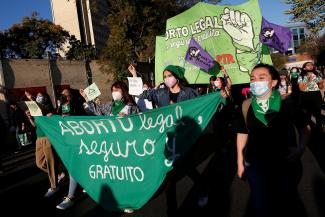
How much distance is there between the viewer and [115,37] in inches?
962

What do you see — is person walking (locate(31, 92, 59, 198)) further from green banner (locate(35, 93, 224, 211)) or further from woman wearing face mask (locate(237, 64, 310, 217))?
woman wearing face mask (locate(237, 64, 310, 217))

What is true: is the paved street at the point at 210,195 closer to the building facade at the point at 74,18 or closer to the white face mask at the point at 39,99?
the white face mask at the point at 39,99

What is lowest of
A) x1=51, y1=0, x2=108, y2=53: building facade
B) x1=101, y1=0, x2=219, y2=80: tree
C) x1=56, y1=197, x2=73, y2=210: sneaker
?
x1=56, y1=197, x2=73, y2=210: sneaker

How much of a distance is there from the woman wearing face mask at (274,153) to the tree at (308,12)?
12997 millimetres

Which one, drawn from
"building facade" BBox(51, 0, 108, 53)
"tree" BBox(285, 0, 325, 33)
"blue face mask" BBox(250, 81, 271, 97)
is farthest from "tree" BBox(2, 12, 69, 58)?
"building facade" BBox(51, 0, 108, 53)

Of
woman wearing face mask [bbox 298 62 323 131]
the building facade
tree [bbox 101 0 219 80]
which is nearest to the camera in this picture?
woman wearing face mask [bbox 298 62 323 131]

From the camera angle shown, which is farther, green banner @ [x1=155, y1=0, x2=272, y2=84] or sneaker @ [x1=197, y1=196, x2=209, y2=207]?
green banner @ [x1=155, y1=0, x2=272, y2=84]

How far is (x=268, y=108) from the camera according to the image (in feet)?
9.25

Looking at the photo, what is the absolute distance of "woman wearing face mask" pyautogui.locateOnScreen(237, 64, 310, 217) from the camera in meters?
2.76

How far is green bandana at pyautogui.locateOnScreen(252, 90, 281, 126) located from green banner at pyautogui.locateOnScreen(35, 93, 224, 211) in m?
1.16

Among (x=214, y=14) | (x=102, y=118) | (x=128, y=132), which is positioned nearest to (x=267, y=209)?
(x=128, y=132)

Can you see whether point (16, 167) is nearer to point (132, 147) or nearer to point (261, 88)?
point (132, 147)

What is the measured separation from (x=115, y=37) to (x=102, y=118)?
2082 centimetres

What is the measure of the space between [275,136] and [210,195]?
2.15 metres
